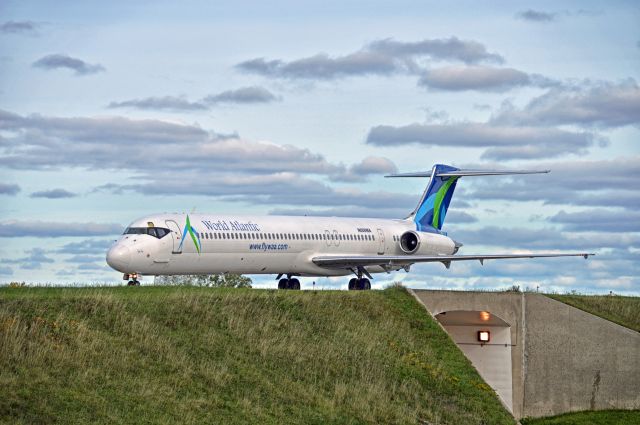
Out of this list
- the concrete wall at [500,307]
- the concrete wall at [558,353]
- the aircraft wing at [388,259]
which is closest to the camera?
the concrete wall at [500,307]

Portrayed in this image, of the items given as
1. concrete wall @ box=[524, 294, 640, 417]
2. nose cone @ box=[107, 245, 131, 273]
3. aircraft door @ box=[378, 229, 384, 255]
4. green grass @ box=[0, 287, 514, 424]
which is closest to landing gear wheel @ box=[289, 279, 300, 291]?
aircraft door @ box=[378, 229, 384, 255]

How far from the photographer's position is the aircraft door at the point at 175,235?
41688 mm

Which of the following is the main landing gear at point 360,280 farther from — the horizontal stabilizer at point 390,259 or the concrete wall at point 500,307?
the concrete wall at point 500,307

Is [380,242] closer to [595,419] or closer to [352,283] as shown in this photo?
[352,283]

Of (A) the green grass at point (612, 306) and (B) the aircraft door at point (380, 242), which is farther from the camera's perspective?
(B) the aircraft door at point (380, 242)

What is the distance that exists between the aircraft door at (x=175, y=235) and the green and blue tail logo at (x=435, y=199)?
19.3 m

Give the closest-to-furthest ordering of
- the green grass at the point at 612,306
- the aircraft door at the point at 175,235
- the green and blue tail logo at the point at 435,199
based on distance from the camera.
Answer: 1. the aircraft door at the point at 175,235
2. the green grass at the point at 612,306
3. the green and blue tail logo at the point at 435,199

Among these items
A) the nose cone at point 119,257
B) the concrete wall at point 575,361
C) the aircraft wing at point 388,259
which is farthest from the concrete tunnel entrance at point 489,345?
the nose cone at point 119,257

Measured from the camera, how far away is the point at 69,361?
26.6 meters

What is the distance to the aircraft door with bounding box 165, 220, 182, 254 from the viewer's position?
4169cm

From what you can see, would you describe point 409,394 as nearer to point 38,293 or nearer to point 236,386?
point 236,386

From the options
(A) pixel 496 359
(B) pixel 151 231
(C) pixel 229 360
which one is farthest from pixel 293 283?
(C) pixel 229 360

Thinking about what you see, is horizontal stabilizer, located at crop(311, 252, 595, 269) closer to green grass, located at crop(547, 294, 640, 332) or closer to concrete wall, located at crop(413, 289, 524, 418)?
green grass, located at crop(547, 294, 640, 332)

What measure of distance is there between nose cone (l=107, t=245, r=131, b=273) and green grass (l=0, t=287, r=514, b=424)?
13.5 feet
